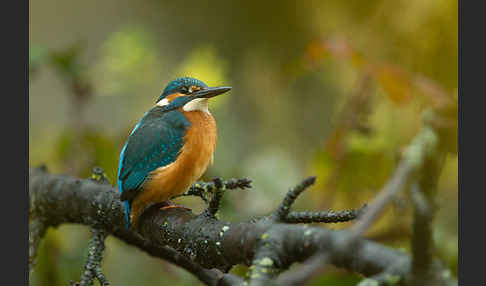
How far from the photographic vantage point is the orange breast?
5.59ft

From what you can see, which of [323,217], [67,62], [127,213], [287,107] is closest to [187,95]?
[127,213]

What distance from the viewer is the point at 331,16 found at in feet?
10.3

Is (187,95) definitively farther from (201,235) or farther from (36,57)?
(201,235)

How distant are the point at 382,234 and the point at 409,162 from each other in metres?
1.40

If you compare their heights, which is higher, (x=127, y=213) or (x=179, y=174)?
(x=179, y=174)

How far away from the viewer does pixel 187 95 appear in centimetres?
200

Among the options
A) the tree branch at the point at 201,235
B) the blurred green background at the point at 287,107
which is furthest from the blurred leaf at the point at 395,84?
the tree branch at the point at 201,235

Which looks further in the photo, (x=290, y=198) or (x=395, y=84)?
(x=395, y=84)

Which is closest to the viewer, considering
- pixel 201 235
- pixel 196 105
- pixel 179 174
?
pixel 201 235

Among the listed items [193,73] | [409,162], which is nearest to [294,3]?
[193,73]

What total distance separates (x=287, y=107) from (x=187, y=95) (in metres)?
1.34

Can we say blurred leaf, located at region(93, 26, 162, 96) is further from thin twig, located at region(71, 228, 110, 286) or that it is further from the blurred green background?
thin twig, located at region(71, 228, 110, 286)

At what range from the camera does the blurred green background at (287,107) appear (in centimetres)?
211

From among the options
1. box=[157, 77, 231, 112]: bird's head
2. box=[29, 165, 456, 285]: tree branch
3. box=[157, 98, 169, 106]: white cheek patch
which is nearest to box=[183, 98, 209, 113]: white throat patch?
box=[157, 77, 231, 112]: bird's head
